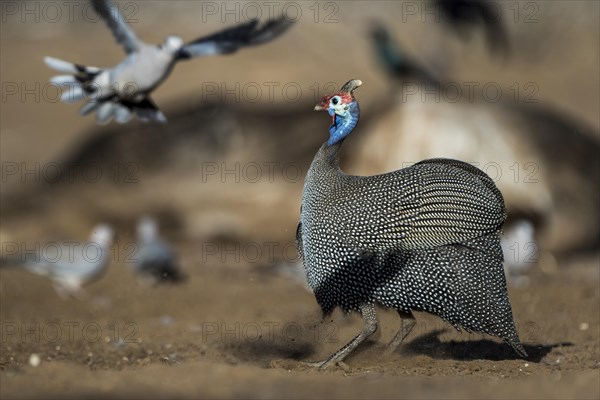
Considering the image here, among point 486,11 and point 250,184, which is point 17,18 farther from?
point 250,184

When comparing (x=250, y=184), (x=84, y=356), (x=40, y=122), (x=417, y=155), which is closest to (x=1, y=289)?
(x=84, y=356)

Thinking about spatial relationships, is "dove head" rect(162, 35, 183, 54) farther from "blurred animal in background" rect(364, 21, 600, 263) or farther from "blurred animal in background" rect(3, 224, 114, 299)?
"blurred animal in background" rect(364, 21, 600, 263)

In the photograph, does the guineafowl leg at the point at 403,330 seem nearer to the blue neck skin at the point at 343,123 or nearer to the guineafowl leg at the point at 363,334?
the guineafowl leg at the point at 363,334

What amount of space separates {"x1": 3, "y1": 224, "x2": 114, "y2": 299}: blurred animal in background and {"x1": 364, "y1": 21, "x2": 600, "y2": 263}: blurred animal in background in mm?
3084

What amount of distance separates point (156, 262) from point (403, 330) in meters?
4.26

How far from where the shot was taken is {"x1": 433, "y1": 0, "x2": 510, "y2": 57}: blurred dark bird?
58.4 feet

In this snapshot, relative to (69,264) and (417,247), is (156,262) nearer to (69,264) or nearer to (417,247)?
(69,264)

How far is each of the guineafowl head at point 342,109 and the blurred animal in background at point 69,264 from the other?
403 cm

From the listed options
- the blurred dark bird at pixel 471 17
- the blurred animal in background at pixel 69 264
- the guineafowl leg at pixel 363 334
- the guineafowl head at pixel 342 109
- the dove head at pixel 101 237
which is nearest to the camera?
the guineafowl leg at pixel 363 334

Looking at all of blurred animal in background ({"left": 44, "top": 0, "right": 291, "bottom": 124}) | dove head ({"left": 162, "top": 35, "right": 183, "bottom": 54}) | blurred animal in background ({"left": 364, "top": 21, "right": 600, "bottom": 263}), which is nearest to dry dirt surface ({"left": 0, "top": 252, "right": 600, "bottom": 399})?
blurred animal in background ({"left": 364, "top": 21, "right": 600, "bottom": 263})

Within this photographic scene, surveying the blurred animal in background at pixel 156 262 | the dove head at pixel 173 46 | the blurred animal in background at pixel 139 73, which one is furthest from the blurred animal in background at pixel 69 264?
the dove head at pixel 173 46

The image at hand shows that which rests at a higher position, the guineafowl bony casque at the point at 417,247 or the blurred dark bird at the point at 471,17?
the blurred dark bird at the point at 471,17

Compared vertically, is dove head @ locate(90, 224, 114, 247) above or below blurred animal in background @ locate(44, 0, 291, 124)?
below

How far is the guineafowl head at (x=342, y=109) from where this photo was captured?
657 cm
